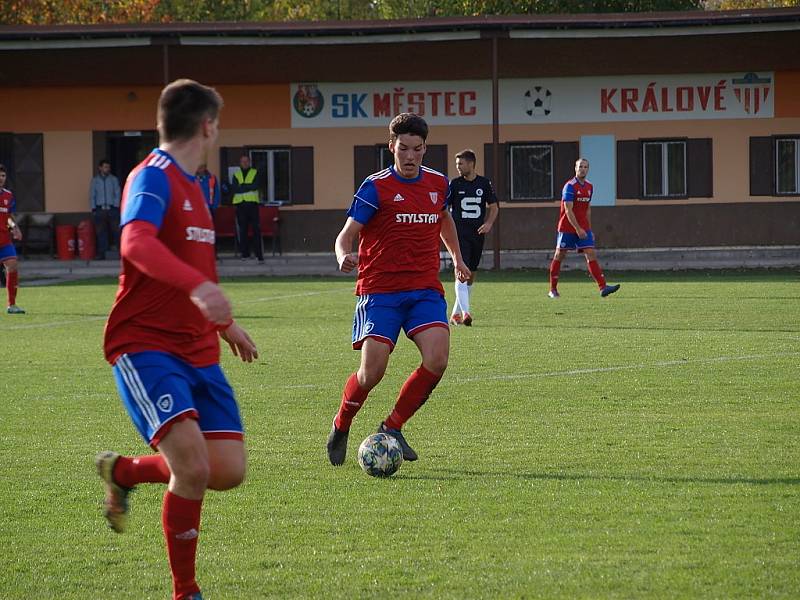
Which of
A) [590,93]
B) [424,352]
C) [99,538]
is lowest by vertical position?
[99,538]

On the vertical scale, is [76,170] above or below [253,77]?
below

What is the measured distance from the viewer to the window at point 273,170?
31500 mm

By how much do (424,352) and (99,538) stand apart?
2402 millimetres

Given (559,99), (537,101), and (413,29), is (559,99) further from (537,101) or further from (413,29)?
(413,29)

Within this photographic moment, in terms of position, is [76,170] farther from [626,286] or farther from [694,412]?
[694,412]

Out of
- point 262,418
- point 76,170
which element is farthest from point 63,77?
point 262,418

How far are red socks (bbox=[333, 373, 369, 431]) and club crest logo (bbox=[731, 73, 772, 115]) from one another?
24.8 m

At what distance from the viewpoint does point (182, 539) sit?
4930 mm

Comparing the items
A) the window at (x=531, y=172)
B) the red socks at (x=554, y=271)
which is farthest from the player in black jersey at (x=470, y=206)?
Answer: the window at (x=531, y=172)

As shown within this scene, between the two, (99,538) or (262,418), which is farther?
(262,418)

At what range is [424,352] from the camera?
7.90 meters

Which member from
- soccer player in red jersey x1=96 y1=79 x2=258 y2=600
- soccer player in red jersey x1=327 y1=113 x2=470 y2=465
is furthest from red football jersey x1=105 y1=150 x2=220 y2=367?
soccer player in red jersey x1=327 y1=113 x2=470 y2=465

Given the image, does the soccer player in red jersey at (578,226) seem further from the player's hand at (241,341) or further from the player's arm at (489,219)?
the player's hand at (241,341)

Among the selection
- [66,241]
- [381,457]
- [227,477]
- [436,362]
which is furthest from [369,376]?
[66,241]
